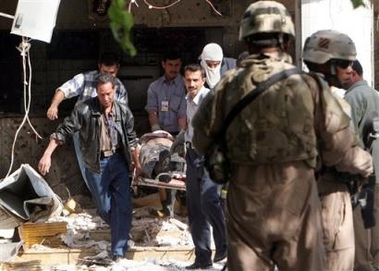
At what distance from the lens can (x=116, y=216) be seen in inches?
353

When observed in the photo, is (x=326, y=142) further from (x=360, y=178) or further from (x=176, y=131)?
(x=176, y=131)

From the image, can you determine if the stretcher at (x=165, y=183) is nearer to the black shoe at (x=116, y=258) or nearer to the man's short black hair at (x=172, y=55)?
the black shoe at (x=116, y=258)

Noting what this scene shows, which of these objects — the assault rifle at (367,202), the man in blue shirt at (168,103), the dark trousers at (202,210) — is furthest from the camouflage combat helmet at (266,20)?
the man in blue shirt at (168,103)

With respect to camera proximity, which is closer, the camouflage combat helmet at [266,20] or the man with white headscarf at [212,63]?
the camouflage combat helmet at [266,20]

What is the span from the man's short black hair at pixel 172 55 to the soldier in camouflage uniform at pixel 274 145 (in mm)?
5273

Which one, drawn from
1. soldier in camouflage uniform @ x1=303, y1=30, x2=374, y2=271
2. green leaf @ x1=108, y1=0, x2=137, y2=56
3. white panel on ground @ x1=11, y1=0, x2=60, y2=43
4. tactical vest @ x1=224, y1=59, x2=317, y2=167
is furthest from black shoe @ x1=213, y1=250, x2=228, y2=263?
green leaf @ x1=108, y1=0, x2=137, y2=56

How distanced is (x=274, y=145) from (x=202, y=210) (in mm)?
3394

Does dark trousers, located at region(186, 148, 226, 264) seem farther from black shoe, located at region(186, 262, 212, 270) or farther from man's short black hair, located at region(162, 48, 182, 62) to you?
man's short black hair, located at region(162, 48, 182, 62)

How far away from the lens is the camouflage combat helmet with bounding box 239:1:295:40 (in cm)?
520

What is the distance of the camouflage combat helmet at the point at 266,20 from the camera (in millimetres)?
5199

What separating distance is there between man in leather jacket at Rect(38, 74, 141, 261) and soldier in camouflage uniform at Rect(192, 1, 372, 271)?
363 cm

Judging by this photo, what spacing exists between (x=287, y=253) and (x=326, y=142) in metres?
0.64

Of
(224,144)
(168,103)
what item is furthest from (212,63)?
(224,144)

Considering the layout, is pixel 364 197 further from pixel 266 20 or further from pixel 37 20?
pixel 37 20
